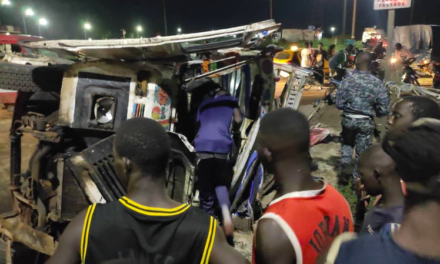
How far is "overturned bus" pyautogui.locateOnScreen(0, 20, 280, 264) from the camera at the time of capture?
3660 millimetres

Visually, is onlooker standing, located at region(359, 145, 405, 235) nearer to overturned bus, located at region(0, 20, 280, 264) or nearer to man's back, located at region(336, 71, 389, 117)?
overturned bus, located at region(0, 20, 280, 264)

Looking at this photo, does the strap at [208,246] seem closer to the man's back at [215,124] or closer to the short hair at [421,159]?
the short hair at [421,159]

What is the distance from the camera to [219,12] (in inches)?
3873

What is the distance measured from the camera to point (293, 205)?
171cm

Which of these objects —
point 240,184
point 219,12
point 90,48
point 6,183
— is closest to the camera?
point 90,48

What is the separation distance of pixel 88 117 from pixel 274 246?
10.0 ft

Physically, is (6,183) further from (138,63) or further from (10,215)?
(138,63)

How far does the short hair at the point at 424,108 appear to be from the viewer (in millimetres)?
2988

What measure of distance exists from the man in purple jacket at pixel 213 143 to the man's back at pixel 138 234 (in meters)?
2.71

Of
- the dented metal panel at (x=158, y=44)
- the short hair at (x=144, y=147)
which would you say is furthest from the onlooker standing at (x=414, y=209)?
the dented metal panel at (x=158, y=44)

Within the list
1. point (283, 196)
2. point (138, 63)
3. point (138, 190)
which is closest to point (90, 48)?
point (138, 63)

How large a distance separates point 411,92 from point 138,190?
326 inches

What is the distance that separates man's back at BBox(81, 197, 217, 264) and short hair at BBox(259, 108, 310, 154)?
1.92ft

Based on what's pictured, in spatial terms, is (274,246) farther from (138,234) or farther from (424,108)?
(424,108)
